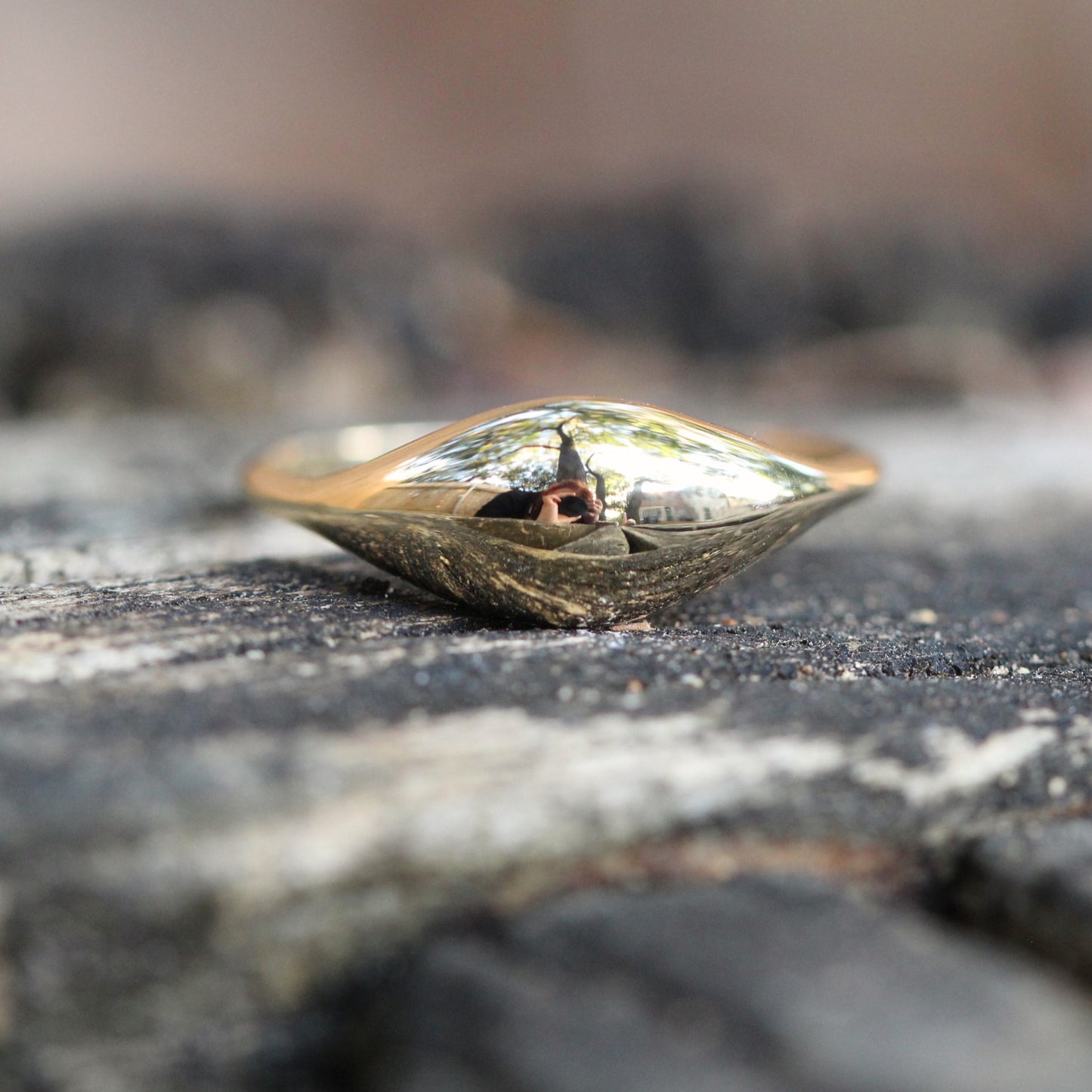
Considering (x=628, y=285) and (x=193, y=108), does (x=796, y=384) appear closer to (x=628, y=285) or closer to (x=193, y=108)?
(x=628, y=285)

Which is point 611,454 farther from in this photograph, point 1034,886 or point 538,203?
point 538,203

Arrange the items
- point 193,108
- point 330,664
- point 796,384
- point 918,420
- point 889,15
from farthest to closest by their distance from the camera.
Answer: point 889,15
point 193,108
point 796,384
point 918,420
point 330,664

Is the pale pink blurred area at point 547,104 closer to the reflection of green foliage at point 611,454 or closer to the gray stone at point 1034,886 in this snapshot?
the reflection of green foliage at point 611,454

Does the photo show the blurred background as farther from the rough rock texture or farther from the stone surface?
the stone surface

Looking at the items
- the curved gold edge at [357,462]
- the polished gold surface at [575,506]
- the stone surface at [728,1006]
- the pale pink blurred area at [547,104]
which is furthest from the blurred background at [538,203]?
the stone surface at [728,1006]

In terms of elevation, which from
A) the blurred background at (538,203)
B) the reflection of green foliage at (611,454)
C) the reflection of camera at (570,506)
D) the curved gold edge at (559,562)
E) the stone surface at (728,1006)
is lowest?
the stone surface at (728,1006)

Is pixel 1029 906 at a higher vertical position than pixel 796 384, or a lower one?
lower

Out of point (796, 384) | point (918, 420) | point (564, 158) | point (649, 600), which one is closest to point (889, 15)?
point (564, 158)

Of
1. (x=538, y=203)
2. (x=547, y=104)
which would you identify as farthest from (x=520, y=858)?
(x=547, y=104)
